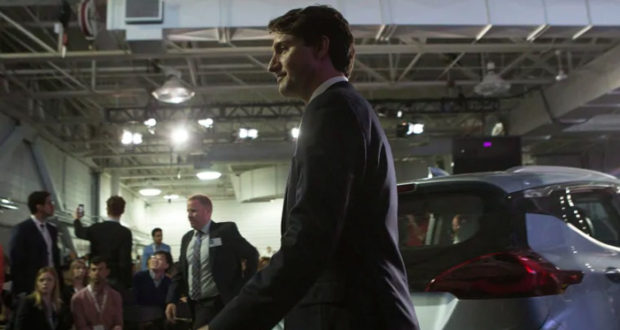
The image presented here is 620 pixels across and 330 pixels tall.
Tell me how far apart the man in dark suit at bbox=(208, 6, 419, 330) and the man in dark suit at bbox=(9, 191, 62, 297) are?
5482 mm

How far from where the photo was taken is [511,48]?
10.7 m

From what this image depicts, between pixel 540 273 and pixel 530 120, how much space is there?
12.9m

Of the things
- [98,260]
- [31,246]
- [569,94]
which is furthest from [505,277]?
[569,94]

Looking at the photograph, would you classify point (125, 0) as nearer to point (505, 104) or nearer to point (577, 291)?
point (577, 291)

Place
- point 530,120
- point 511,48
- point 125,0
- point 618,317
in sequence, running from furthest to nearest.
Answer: point 530,120
point 511,48
point 125,0
point 618,317

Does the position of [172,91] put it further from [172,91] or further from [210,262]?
[210,262]

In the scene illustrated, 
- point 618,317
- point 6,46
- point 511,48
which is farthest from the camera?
point 6,46

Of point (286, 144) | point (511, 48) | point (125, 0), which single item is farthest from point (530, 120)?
point (125, 0)

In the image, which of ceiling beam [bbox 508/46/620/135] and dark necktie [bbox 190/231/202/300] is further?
ceiling beam [bbox 508/46/620/135]

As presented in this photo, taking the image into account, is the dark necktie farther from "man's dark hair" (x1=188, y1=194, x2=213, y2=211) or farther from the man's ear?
the man's ear

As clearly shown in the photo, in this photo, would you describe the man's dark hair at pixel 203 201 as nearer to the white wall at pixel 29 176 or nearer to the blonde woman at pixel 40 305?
the blonde woman at pixel 40 305

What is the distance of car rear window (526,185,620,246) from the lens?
3.08m

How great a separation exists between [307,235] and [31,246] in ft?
18.8

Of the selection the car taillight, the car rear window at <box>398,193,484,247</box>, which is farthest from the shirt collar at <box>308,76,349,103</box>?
the car rear window at <box>398,193,484,247</box>
